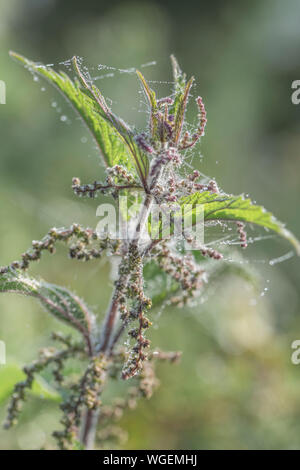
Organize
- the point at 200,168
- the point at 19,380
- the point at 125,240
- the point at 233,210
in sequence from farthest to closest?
the point at 200,168, the point at 19,380, the point at 125,240, the point at 233,210

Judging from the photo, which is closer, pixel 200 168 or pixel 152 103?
pixel 152 103

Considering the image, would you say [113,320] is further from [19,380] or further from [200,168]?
[200,168]

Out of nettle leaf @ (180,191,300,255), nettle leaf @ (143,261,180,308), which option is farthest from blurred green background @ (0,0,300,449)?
nettle leaf @ (180,191,300,255)

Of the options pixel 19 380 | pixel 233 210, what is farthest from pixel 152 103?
pixel 19 380

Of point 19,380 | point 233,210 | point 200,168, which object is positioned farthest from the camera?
point 200,168

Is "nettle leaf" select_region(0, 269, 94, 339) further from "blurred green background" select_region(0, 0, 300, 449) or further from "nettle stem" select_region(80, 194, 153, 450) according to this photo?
"blurred green background" select_region(0, 0, 300, 449)

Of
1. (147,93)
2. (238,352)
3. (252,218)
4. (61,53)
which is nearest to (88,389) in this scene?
(252,218)

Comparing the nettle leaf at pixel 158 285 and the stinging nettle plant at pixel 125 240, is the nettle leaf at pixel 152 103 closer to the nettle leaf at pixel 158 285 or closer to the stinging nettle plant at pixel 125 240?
the stinging nettle plant at pixel 125 240

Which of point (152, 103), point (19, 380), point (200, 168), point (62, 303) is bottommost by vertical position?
point (19, 380)

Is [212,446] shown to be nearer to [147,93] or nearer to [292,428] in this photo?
[292,428]
